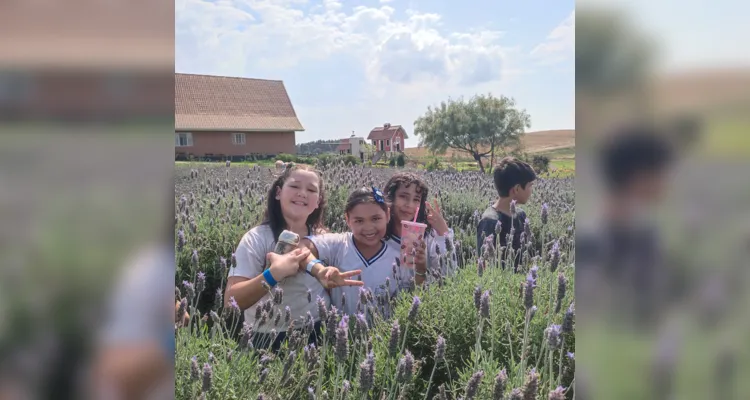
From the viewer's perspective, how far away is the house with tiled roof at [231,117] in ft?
6.54

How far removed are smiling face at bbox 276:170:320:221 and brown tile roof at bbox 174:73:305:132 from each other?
1.18 ft

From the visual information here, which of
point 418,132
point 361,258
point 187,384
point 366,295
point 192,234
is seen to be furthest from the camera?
point 192,234

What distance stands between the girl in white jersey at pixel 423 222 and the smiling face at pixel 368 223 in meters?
0.06

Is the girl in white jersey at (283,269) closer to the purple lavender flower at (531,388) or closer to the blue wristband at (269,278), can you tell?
the blue wristband at (269,278)

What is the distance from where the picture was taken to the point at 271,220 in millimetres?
2719

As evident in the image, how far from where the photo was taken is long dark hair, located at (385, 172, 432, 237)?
261 cm

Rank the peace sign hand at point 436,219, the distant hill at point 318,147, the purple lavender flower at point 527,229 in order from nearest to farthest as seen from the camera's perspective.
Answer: the distant hill at point 318,147 → the purple lavender flower at point 527,229 → the peace sign hand at point 436,219

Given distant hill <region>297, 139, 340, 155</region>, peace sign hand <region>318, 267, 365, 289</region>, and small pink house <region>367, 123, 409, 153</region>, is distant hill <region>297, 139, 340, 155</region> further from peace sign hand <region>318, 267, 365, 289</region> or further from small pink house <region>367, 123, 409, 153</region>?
peace sign hand <region>318, 267, 365, 289</region>

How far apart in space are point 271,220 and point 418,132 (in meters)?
1.09
